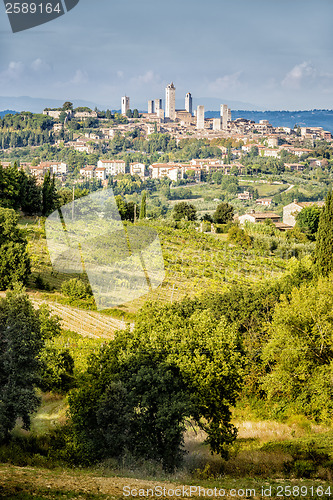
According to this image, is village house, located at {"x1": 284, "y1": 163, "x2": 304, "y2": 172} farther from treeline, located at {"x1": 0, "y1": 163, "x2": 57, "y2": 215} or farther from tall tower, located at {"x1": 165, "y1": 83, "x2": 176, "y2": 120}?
treeline, located at {"x1": 0, "y1": 163, "x2": 57, "y2": 215}

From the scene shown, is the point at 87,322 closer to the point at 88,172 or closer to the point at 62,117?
the point at 88,172

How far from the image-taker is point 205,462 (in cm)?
495

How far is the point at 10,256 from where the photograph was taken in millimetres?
10062

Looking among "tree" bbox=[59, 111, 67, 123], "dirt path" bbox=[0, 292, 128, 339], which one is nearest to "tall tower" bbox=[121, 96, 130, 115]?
"tree" bbox=[59, 111, 67, 123]

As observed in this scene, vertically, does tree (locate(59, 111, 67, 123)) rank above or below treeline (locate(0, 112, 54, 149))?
above

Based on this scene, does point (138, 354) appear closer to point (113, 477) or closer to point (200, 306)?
point (113, 477)

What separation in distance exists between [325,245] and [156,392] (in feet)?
18.2

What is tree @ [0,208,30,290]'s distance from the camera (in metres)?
9.96

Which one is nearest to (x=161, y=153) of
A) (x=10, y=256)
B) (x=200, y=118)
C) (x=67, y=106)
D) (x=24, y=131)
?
(x=67, y=106)

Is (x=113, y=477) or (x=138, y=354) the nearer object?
(x=113, y=477)

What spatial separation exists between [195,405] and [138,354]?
710mm

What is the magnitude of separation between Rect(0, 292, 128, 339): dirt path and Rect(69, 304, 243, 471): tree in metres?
2.99

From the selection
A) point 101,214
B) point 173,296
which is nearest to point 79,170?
point 101,214

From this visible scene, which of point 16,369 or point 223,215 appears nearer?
point 16,369
